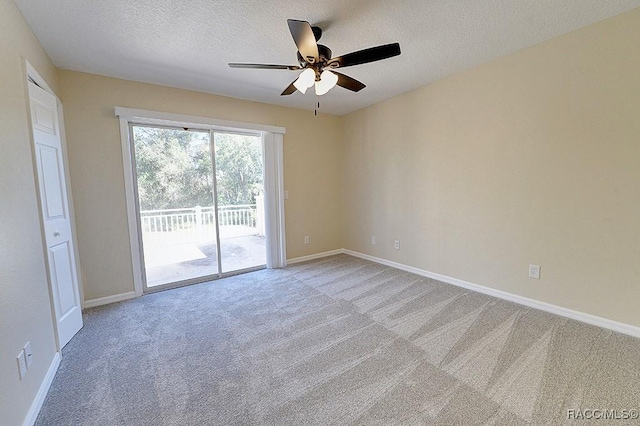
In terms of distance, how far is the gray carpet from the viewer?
1.44 meters

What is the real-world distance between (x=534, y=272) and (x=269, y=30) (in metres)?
3.32

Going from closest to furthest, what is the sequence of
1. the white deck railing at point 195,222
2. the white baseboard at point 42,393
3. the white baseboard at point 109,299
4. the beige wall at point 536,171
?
the white baseboard at point 42,393 < the beige wall at point 536,171 < the white baseboard at point 109,299 < the white deck railing at point 195,222

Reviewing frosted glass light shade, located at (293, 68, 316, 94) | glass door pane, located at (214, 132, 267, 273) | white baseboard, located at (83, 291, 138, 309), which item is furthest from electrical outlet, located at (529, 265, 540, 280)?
white baseboard, located at (83, 291, 138, 309)

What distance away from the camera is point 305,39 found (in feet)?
5.51

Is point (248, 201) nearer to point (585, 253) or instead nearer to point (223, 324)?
point (223, 324)

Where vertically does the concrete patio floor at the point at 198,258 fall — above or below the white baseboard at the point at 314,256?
above

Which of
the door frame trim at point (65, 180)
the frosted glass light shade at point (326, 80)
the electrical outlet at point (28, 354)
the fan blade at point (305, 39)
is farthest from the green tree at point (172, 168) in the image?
the fan blade at point (305, 39)

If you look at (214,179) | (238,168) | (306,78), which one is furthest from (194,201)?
(306,78)

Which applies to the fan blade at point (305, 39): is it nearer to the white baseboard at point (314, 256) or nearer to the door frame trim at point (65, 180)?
the door frame trim at point (65, 180)

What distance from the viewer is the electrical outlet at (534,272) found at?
2.54 metres

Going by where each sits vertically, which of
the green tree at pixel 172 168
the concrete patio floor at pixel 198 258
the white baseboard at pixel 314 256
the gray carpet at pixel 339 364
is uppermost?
the green tree at pixel 172 168

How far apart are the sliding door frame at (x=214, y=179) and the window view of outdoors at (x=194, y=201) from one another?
0.08m

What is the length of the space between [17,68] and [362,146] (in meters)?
3.79

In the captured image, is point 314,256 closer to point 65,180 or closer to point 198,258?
point 198,258
